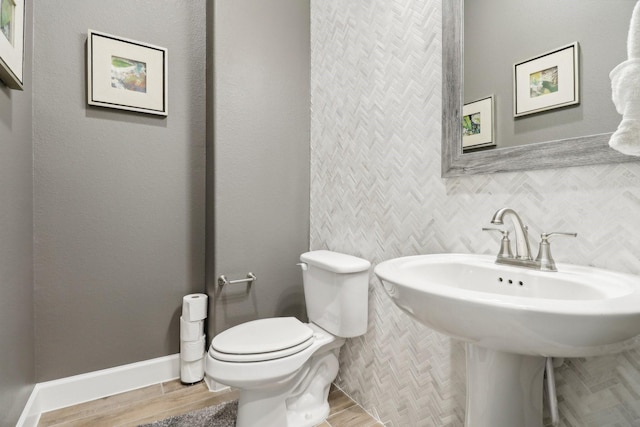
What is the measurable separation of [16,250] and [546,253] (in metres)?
1.89

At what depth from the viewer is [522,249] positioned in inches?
36.1

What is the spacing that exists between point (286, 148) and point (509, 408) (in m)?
1.63

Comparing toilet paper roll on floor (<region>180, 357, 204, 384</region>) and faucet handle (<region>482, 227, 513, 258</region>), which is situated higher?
faucet handle (<region>482, 227, 513, 258</region>)

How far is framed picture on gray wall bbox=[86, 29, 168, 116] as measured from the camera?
162 cm

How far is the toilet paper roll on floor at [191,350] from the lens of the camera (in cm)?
174

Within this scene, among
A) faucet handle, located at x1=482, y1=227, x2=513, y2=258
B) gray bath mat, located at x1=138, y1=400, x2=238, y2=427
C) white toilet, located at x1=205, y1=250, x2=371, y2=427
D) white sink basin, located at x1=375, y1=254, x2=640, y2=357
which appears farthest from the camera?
gray bath mat, located at x1=138, y1=400, x2=238, y2=427

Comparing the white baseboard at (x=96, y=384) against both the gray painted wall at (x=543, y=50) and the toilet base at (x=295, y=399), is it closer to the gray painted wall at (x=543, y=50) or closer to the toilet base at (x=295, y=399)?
the toilet base at (x=295, y=399)

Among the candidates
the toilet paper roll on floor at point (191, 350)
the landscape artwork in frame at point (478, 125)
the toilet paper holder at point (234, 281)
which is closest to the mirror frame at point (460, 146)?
the landscape artwork in frame at point (478, 125)

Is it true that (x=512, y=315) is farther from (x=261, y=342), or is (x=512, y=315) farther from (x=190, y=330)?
(x=190, y=330)

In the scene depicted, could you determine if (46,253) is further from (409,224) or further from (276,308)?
(409,224)

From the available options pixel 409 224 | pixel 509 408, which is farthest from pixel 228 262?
pixel 509 408

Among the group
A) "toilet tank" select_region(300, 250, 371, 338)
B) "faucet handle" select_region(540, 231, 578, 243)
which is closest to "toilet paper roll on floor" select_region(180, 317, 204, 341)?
"toilet tank" select_region(300, 250, 371, 338)

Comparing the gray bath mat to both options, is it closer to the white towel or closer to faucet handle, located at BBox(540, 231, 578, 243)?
faucet handle, located at BBox(540, 231, 578, 243)

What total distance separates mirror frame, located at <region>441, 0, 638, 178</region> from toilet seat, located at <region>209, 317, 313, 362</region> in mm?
906
